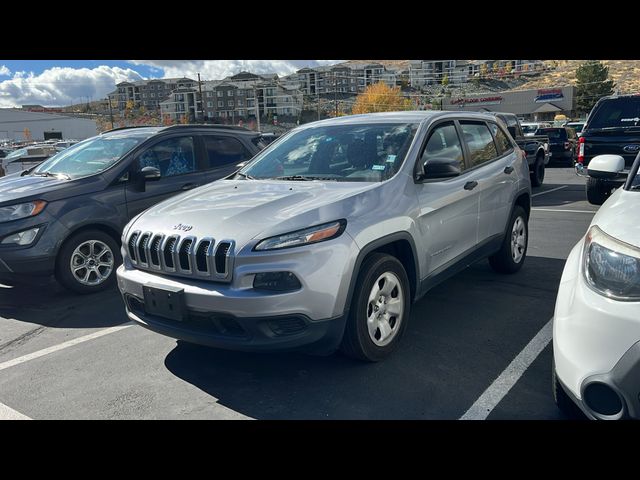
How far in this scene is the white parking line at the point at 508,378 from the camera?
3.00 m

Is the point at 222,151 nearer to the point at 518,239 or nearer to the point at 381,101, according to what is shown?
the point at 518,239

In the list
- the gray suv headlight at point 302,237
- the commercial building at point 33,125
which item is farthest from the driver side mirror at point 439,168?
the commercial building at point 33,125

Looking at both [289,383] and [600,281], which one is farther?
[289,383]

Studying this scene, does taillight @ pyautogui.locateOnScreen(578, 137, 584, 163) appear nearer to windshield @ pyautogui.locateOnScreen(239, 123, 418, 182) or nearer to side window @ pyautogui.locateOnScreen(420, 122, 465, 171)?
side window @ pyautogui.locateOnScreen(420, 122, 465, 171)

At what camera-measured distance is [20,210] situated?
17.1 feet

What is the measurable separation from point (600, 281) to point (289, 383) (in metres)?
1.99

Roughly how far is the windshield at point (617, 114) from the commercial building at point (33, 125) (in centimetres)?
9485

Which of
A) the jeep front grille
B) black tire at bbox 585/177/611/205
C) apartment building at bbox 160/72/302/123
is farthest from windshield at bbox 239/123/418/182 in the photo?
apartment building at bbox 160/72/302/123

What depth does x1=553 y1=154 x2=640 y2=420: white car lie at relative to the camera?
213 cm

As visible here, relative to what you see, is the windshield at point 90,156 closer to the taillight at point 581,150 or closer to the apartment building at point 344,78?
the taillight at point 581,150

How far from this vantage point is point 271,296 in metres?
3.00

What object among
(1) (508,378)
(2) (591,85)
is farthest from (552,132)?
(2) (591,85)

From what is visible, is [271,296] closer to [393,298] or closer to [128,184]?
[393,298]
